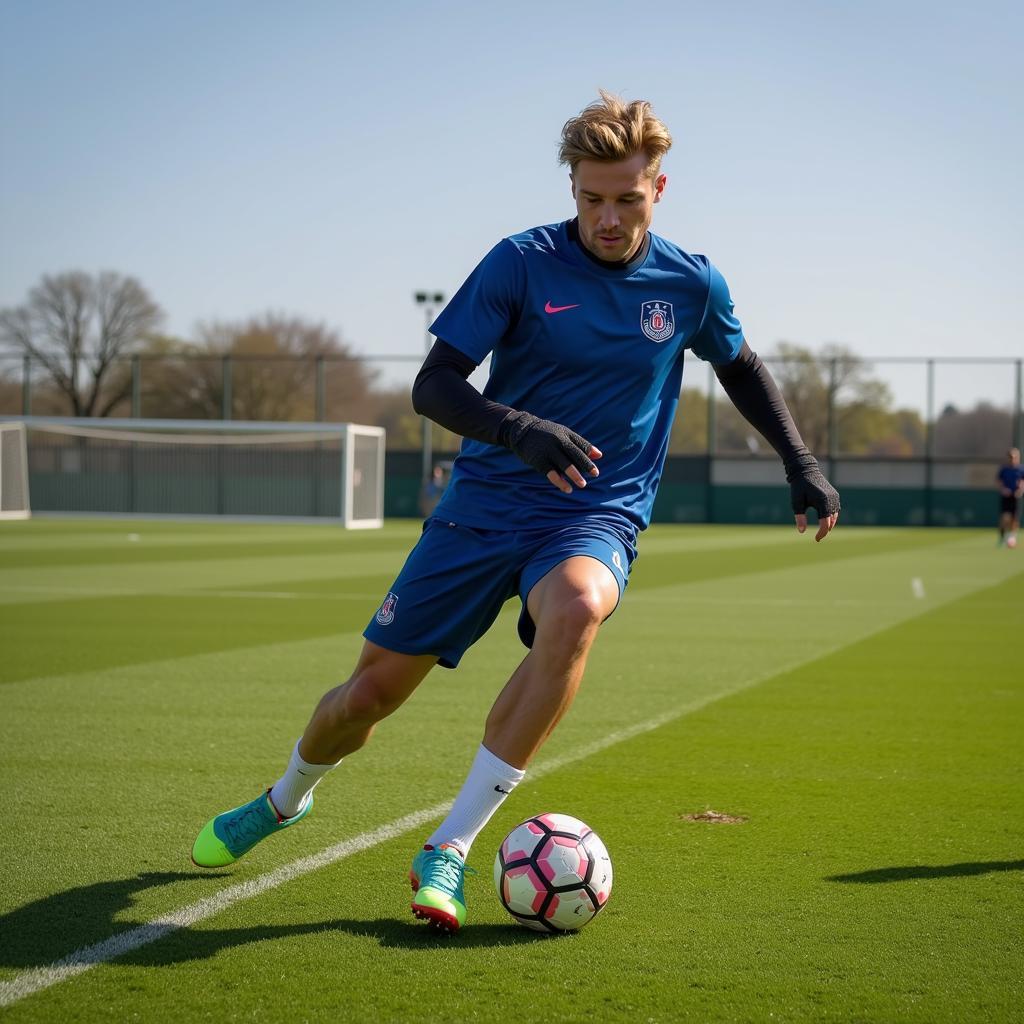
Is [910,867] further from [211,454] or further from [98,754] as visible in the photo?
[211,454]

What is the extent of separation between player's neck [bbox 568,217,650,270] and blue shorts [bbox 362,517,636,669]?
76cm

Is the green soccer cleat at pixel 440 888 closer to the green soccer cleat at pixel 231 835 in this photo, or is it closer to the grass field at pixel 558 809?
the grass field at pixel 558 809

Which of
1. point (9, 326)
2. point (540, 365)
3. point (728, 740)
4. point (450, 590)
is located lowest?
point (728, 740)

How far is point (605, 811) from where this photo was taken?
5.25m

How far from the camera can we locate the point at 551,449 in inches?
147

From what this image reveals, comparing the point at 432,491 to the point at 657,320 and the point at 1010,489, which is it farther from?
the point at 657,320

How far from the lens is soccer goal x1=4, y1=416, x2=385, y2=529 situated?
43344 millimetres

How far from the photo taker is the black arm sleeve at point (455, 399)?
385 cm

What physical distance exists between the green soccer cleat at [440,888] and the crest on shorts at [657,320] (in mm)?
1568

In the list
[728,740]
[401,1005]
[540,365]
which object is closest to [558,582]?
[540,365]

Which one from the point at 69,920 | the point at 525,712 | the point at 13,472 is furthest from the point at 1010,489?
the point at 69,920

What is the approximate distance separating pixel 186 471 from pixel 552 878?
41688 mm

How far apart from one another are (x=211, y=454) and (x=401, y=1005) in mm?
41698

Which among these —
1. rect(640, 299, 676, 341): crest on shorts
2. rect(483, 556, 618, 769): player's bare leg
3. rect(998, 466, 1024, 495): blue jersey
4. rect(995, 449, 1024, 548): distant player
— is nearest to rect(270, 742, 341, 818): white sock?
rect(483, 556, 618, 769): player's bare leg
